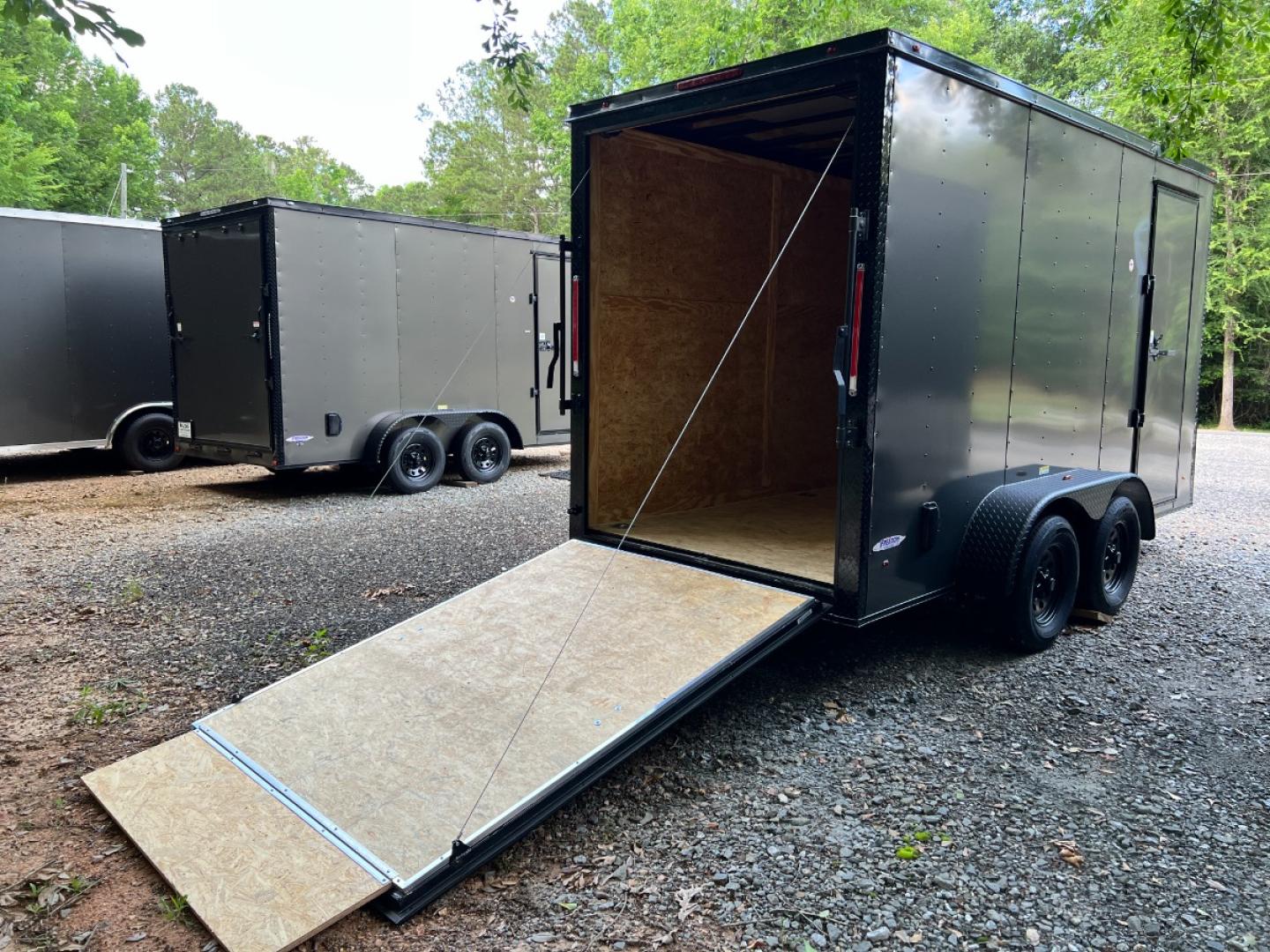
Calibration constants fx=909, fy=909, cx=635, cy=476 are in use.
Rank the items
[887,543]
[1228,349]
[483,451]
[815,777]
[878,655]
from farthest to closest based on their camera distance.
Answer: [1228,349]
[483,451]
[878,655]
[887,543]
[815,777]

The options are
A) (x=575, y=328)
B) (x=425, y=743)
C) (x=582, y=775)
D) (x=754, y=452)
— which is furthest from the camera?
(x=754, y=452)

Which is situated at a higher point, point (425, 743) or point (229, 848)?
point (425, 743)

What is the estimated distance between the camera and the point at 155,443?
407 inches

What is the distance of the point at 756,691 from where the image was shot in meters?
3.97

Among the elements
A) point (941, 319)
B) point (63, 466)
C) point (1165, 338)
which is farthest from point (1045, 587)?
point (63, 466)

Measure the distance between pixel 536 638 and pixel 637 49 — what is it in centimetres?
2369

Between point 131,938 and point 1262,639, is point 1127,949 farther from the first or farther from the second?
point 1262,639

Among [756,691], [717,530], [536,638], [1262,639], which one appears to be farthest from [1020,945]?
[1262,639]

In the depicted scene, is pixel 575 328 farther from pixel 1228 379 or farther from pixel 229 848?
pixel 1228 379

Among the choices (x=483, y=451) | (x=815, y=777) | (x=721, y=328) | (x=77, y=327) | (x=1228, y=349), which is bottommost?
(x=815, y=777)

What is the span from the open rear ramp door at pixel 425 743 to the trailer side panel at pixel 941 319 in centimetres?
59

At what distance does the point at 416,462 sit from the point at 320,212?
2527mm

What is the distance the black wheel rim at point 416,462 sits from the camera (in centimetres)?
907

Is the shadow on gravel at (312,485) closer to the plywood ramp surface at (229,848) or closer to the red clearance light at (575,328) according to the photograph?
the red clearance light at (575,328)
